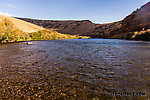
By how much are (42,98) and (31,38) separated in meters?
98.0

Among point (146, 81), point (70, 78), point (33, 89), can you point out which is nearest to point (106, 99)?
point (70, 78)

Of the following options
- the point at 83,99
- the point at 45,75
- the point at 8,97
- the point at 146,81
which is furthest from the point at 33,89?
the point at 146,81

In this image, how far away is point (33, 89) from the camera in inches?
332

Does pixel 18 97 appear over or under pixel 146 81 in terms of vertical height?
under

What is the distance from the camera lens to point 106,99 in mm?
7004

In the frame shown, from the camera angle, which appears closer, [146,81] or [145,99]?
[145,99]

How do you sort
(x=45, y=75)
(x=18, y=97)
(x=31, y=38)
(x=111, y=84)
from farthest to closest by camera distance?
(x=31, y=38)
(x=45, y=75)
(x=111, y=84)
(x=18, y=97)

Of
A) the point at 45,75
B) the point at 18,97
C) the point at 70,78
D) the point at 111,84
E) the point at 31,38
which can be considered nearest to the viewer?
the point at 18,97

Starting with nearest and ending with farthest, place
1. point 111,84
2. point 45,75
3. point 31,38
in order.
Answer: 1. point 111,84
2. point 45,75
3. point 31,38

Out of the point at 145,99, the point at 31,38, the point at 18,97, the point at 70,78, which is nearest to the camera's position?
the point at 145,99

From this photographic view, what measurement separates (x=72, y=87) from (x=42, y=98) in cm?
268

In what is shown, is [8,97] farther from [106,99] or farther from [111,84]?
[111,84]

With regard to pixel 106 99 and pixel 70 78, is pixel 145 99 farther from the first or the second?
pixel 70 78

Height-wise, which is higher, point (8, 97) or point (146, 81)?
point (146, 81)
